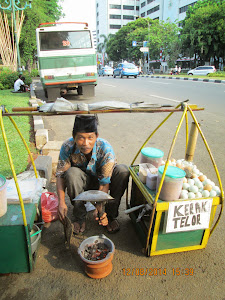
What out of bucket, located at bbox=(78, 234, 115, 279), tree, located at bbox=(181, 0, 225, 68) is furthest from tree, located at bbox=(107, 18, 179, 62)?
bucket, located at bbox=(78, 234, 115, 279)

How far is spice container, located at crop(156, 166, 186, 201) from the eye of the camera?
64.2 inches

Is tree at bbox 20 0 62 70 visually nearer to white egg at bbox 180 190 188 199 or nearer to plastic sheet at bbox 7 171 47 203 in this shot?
plastic sheet at bbox 7 171 47 203

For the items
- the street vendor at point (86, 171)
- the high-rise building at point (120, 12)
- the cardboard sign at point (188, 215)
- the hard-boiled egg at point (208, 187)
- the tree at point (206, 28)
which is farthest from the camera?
the high-rise building at point (120, 12)

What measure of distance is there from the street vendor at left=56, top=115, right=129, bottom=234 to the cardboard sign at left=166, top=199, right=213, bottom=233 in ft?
1.93

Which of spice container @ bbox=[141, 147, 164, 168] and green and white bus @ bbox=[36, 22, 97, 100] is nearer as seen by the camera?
spice container @ bbox=[141, 147, 164, 168]

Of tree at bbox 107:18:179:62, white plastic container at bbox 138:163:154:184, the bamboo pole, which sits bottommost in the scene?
white plastic container at bbox 138:163:154:184

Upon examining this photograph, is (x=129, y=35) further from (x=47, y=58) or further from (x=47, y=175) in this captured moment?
(x=47, y=175)

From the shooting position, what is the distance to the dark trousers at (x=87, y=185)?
201 centimetres

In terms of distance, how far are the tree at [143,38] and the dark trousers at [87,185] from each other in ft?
124

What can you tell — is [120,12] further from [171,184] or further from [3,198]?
[3,198]

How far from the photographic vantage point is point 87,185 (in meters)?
2.19

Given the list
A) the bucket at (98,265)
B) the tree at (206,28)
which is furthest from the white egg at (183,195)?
the tree at (206,28)

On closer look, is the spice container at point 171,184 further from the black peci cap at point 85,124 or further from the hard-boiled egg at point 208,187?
the black peci cap at point 85,124

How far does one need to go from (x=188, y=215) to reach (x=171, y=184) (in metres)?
0.30
